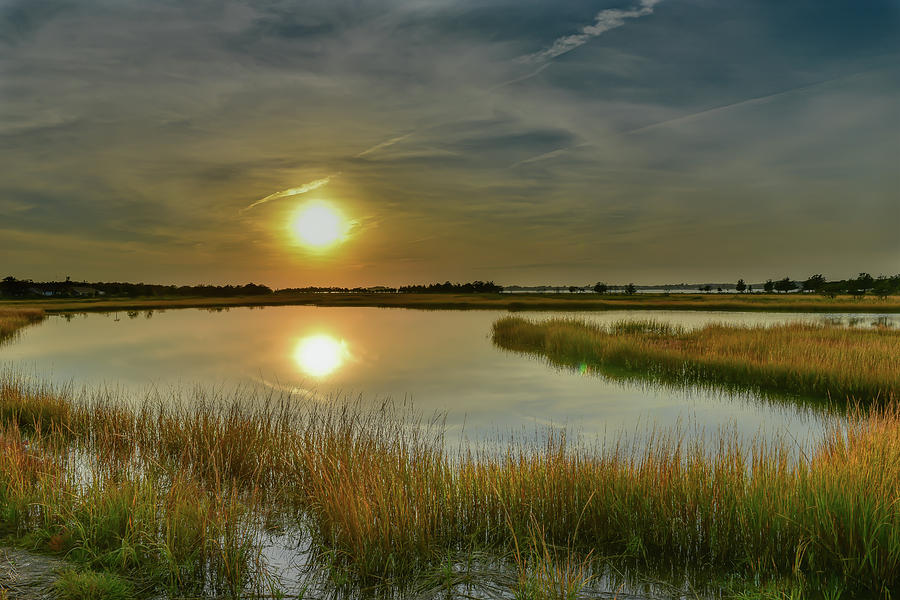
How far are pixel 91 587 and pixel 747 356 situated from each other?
21.4 meters

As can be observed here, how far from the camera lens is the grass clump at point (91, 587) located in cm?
478

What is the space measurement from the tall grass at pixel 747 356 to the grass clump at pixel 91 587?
16707mm

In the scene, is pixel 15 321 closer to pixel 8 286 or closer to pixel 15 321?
pixel 15 321

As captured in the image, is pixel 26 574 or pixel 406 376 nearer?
pixel 26 574

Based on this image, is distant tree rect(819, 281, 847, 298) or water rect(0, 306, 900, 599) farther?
distant tree rect(819, 281, 847, 298)

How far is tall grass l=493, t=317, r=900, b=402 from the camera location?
16.1m

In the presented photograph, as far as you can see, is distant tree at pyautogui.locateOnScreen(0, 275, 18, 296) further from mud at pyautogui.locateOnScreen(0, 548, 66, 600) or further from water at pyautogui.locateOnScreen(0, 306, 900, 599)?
mud at pyautogui.locateOnScreen(0, 548, 66, 600)

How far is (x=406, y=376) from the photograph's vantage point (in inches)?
914

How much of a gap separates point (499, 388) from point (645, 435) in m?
7.88

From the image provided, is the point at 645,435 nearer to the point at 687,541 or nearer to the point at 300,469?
the point at 687,541

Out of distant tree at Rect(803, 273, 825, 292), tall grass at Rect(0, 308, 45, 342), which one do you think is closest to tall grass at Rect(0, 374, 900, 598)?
tall grass at Rect(0, 308, 45, 342)

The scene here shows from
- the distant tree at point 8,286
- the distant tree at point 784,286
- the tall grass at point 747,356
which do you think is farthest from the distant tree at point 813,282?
the distant tree at point 8,286

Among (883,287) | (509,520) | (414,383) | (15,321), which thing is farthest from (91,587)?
(883,287)

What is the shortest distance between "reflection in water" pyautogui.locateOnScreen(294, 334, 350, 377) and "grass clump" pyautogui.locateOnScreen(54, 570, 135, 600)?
18168 mm
